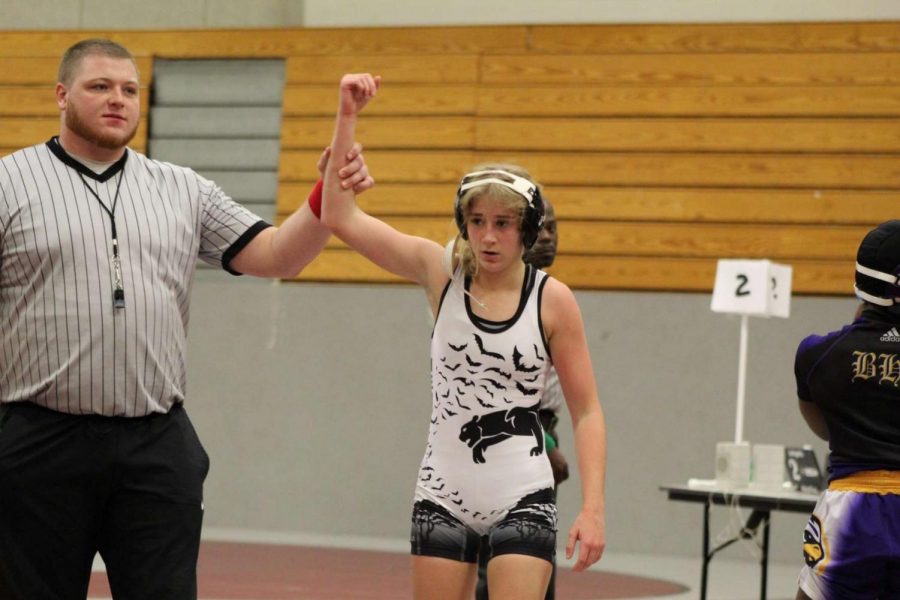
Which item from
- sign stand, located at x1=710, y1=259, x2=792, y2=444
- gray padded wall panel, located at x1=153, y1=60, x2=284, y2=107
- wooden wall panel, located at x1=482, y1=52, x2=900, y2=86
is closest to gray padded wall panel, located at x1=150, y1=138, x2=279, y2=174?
gray padded wall panel, located at x1=153, y1=60, x2=284, y2=107

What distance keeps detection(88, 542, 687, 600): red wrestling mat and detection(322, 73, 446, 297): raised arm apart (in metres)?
4.35

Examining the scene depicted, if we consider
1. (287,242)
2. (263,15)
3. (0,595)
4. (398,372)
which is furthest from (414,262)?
(263,15)

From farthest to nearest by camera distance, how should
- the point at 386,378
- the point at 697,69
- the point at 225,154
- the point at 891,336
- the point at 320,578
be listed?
the point at 225,154 → the point at 386,378 → the point at 697,69 → the point at 320,578 → the point at 891,336

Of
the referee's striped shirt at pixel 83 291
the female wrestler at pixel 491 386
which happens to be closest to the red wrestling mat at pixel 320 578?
the female wrestler at pixel 491 386

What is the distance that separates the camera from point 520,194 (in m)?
3.71

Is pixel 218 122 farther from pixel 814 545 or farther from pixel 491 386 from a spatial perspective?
pixel 814 545

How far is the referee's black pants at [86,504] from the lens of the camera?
3289mm

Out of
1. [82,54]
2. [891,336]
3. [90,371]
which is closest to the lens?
[90,371]

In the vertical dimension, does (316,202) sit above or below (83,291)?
above

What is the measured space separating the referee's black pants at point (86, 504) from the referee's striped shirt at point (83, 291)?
0.06 m

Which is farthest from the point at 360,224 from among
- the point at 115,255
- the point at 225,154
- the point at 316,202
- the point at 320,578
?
the point at 225,154

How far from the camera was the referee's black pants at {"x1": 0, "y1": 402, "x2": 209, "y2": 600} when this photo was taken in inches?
129

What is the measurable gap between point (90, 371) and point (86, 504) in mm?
332

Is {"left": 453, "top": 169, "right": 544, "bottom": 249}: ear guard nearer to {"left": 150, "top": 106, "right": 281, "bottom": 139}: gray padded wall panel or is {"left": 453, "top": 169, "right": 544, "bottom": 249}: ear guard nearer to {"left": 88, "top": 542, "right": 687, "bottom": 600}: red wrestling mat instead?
{"left": 88, "top": 542, "right": 687, "bottom": 600}: red wrestling mat
